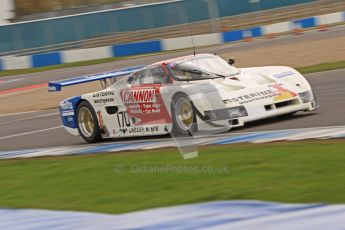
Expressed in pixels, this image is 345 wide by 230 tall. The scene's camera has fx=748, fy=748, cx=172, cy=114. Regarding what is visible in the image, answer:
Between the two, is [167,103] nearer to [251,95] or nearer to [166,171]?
[251,95]

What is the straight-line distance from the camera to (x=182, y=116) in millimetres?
9852

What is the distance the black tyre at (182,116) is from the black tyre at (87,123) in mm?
1888

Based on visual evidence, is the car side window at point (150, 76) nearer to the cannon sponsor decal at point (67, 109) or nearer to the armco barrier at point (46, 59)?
the cannon sponsor decal at point (67, 109)

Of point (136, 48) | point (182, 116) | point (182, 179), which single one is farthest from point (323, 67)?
point (136, 48)

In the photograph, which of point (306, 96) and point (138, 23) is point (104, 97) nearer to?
point (306, 96)

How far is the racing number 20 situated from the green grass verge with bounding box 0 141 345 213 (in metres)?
1.56

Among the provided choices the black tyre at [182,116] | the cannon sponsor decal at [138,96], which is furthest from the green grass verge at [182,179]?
the cannon sponsor decal at [138,96]

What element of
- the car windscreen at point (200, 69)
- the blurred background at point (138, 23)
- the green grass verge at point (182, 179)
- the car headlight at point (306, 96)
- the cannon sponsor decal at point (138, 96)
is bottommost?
the green grass verge at point (182, 179)

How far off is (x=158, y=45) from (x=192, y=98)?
25800 mm

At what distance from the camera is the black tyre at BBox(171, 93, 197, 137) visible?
9742 millimetres

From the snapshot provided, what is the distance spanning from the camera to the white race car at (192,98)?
9633 millimetres

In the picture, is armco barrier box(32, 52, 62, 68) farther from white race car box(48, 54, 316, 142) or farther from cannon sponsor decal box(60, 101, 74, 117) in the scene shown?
white race car box(48, 54, 316, 142)

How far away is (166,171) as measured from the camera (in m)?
7.65

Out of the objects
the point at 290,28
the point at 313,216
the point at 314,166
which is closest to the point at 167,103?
the point at 314,166
